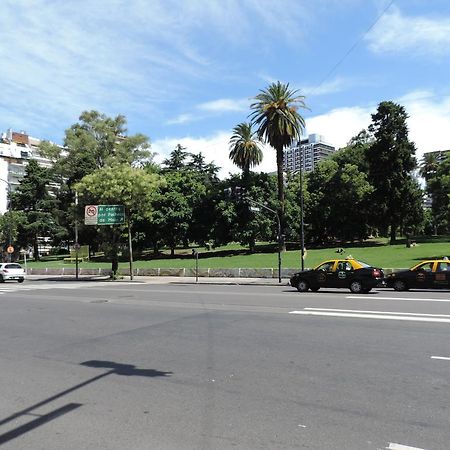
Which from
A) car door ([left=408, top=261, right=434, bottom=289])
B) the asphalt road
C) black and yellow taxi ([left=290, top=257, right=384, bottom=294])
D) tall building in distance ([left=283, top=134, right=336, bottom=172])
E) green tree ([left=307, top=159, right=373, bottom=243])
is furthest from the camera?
green tree ([left=307, top=159, right=373, bottom=243])

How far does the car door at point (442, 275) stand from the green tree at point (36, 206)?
67302 mm

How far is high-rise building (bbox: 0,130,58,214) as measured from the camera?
121m

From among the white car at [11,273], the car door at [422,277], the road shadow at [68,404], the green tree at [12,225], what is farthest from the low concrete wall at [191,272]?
the road shadow at [68,404]

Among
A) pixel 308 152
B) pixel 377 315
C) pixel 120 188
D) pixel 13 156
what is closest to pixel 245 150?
pixel 308 152

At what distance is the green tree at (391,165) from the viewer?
6291 cm

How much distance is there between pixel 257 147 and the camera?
63188mm

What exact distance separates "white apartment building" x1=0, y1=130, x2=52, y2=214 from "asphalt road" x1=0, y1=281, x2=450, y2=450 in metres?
115

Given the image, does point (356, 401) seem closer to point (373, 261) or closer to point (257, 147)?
point (373, 261)

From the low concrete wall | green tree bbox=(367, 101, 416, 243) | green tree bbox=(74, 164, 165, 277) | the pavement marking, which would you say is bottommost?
the low concrete wall

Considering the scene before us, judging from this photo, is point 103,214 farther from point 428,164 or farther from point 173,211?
point 428,164

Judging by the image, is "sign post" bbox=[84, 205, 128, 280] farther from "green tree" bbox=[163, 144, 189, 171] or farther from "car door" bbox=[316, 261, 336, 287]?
"green tree" bbox=[163, 144, 189, 171]

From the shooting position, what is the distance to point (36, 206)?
8081 centimetres

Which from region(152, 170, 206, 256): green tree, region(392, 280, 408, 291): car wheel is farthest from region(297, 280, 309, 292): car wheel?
region(152, 170, 206, 256): green tree

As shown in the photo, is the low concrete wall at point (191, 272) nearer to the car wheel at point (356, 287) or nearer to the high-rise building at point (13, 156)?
the car wheel at point (356, 287)
